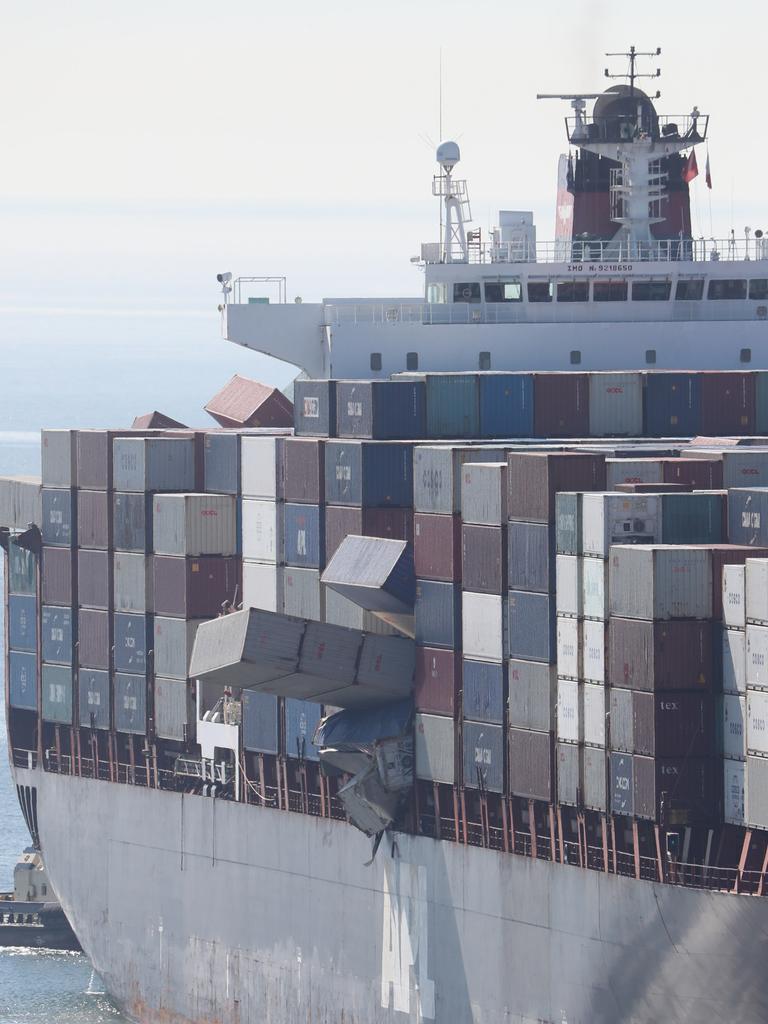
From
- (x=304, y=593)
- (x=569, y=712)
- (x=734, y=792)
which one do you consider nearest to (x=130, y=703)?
(x=304, y=593)

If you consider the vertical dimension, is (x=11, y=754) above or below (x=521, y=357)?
below

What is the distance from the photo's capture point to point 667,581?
130 feet

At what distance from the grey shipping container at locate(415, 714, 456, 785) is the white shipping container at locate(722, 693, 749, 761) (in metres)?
6.68

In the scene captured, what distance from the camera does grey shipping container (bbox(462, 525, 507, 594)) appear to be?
43.5m

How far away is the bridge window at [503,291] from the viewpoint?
194ft

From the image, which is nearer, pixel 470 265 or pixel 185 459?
pixel 185 459

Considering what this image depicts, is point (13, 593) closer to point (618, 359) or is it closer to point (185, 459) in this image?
point (185, 459)

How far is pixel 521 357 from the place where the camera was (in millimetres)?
58219

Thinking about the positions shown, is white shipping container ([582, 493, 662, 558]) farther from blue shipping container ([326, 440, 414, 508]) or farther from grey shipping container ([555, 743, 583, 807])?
blue shipping container ([326, 440, 414, 508])

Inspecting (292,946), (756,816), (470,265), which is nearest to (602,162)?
(470,265)

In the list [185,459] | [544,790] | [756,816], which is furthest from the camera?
[185,459]

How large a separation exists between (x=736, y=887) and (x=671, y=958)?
1.77 meters

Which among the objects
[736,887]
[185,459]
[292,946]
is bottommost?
[292,946]

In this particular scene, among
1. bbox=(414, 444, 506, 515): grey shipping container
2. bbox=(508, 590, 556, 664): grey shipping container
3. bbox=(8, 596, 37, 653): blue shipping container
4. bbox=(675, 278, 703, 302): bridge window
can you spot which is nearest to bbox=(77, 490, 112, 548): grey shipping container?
bbox=(8, 596, 37, 653): blue shipping container
